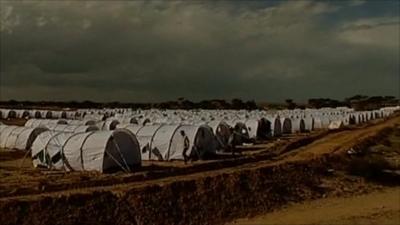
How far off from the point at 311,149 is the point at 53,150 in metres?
19.4

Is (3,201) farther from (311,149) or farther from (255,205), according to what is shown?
(311,149)

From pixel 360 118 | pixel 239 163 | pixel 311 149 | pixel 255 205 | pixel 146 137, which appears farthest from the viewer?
pixel 360 118

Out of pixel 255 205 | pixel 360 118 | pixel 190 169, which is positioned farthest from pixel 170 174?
pixel 360 118

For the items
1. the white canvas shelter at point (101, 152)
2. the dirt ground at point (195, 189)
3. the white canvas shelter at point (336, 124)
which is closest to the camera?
the dirt ground at point (195, 189)

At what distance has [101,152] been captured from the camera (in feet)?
97.1

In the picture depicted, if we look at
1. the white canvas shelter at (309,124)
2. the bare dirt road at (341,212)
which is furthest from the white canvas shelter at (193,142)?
the white canvas shelter at (309,124)

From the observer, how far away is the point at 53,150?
31375 mm

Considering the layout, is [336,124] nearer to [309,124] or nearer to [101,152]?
[309,124]

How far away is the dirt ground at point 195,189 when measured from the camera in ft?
73.3

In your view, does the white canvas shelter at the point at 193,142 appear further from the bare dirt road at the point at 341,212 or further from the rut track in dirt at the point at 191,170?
the bare dirt road at the point at 341,212

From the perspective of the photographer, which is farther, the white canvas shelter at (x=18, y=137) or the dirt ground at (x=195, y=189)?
the white canvas shelter at (x=18, y=137)

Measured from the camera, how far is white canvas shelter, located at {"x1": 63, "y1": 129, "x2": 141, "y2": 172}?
29672 mm

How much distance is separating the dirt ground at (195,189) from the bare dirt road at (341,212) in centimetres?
9

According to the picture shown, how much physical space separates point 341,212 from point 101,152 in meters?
11.3
